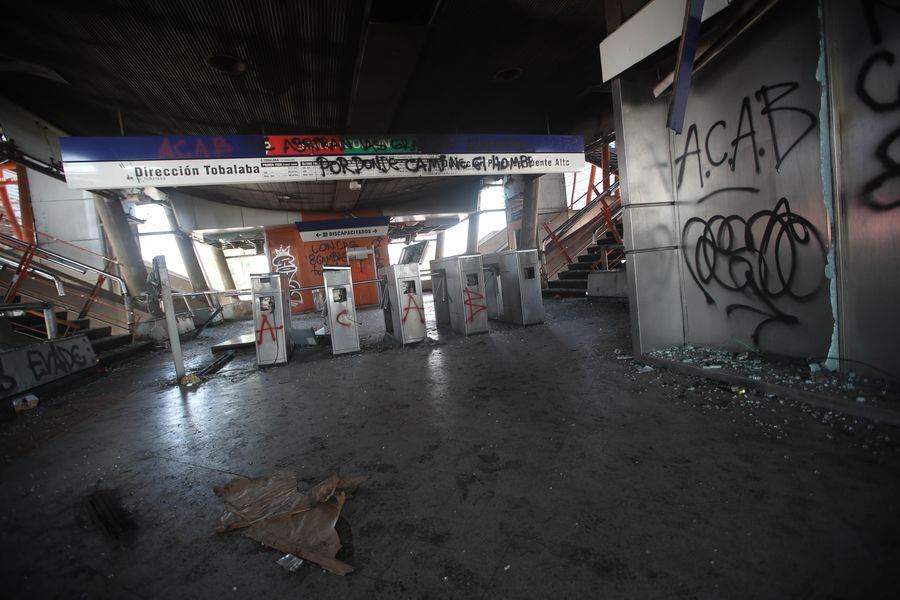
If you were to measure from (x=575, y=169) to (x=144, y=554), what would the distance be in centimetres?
887

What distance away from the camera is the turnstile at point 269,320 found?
636 centimetres

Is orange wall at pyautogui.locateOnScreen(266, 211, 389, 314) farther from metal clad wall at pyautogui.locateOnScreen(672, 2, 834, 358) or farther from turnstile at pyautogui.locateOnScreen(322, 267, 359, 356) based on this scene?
metal clad wall at pyautogui.locateOnScreen(672, 2, 834, 358)

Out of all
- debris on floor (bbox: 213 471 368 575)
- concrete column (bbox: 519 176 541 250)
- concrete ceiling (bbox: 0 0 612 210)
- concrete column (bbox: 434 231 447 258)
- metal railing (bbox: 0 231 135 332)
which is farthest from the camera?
concrete column (bbox: 434 231 447 258)

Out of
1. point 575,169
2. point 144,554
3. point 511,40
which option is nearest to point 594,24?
point 511,40

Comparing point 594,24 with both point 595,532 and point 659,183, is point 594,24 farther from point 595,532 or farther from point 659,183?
point 595,532

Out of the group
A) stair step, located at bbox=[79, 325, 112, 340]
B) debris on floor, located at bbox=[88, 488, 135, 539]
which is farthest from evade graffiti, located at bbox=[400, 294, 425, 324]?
stair step, located at bbox=[79, 325, 112, 340]

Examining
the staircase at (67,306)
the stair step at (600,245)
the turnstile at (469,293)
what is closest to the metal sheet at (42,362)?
the staircase at (67,306)

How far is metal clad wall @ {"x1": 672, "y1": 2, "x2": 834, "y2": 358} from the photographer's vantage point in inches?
127

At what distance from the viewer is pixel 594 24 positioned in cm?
579

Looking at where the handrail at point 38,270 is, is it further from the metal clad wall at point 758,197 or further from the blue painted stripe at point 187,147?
the metal clad wall at point 758,197

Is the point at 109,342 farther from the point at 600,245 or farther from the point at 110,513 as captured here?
the point at 600,245

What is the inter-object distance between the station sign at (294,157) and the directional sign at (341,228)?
6.55 metres

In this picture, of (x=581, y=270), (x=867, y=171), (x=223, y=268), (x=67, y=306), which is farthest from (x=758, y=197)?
(x=223, y=268)

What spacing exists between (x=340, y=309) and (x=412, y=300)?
133 centimetres
